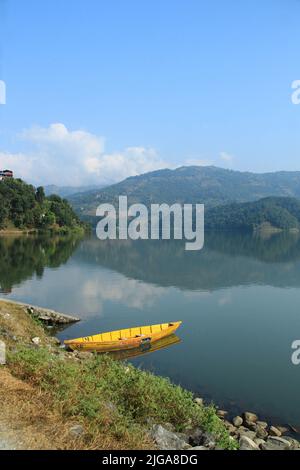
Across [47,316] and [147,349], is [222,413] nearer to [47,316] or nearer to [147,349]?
[147,349]

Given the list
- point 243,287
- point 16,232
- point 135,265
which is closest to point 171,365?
point 243,287

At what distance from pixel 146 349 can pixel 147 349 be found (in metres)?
0.07

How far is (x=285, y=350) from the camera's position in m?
26.3

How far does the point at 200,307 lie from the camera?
126 ft

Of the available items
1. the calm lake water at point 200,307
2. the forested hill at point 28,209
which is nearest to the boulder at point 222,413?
the calm lake water at point 200,307

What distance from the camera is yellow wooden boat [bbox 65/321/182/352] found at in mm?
24906

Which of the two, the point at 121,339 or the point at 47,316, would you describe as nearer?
the point at 121,339

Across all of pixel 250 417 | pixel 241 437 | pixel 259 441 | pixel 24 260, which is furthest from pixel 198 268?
pixel 241 437

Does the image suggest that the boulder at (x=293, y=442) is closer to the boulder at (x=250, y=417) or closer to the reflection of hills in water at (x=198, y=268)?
the boulder at (x=250, y=417)

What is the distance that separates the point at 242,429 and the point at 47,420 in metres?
10.2

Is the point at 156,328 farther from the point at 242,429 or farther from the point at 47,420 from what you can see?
the point at 47,420

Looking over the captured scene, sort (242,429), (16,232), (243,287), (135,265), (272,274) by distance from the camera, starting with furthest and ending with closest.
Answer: (16,232) < (135,265) < (272,274) < (243,287) < (242,429)
